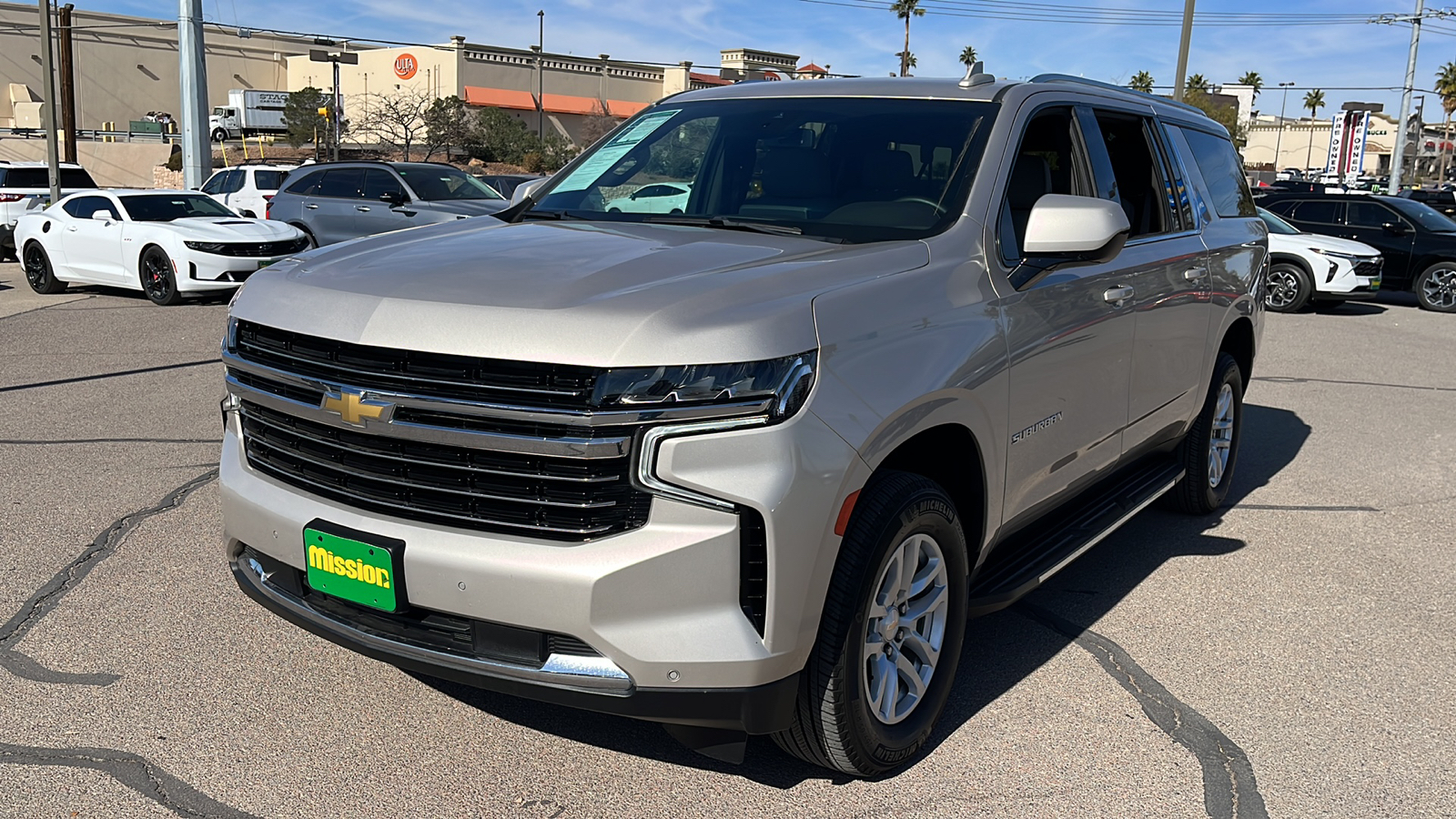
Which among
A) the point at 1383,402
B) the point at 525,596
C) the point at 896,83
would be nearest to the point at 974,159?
the point at 896,83

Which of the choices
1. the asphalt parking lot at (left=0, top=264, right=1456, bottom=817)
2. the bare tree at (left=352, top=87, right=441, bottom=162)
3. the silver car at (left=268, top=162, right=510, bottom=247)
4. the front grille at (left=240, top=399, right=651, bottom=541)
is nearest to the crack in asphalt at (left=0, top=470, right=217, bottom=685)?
the asphalt parking lot at (left=0, top=264, right=1456, bottom=817)

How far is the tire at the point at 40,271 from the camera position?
54.2 ft

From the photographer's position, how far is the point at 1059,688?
4105mm

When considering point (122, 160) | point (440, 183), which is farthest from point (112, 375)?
point (122, 160)

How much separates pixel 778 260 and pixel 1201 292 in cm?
293

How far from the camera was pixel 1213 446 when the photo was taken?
6.24 metres

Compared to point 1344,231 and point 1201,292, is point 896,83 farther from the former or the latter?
point 1344,231

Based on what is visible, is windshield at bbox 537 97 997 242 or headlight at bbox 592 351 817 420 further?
windshield at bbox 537 97 997 242

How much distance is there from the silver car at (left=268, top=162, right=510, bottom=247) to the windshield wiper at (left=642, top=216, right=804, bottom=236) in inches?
519

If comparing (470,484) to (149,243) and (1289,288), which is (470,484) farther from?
(1289,288)

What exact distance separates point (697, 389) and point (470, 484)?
0.63 metres

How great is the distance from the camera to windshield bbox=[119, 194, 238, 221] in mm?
15672

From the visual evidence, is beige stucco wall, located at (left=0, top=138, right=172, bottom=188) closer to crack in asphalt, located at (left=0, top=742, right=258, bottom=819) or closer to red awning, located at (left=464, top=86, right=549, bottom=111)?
red awning, located at (left=464, top=86, right=549, bottom=111)

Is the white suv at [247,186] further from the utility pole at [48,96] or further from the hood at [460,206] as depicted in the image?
the utility pole at [48,96]
